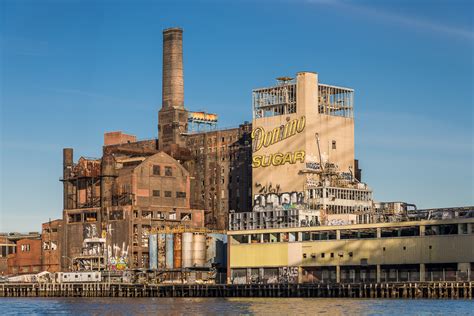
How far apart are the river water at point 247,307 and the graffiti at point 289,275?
12555 mm

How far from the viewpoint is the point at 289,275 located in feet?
600

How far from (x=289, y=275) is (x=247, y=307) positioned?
36453 millimetres

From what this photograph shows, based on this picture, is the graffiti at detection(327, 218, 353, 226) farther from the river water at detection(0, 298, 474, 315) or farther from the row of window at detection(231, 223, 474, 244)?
the river water at detection(0, 298, 474, 315)

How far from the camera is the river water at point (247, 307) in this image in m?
133

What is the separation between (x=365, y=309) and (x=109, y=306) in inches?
1679

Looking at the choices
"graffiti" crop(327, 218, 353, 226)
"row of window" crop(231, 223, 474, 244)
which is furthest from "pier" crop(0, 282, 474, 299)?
"graffiti" crop(327, 218, 353, 226)

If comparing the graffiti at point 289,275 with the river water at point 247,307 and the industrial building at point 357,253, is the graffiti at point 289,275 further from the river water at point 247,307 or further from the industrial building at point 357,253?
the river water at point 247,307

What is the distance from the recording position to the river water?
133m

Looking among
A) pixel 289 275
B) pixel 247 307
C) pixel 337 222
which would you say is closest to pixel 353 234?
pixel 337 222

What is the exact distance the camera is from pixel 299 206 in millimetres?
191375

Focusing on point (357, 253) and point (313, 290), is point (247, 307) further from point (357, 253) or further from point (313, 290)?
point (357, 253)

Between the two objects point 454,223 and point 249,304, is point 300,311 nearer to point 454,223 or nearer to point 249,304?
point 249,304

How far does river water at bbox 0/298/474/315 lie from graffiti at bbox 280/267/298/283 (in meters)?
12.6

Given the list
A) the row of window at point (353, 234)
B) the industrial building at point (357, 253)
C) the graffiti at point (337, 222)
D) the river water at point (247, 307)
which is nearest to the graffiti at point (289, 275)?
the industrial building at point (357, 253)
